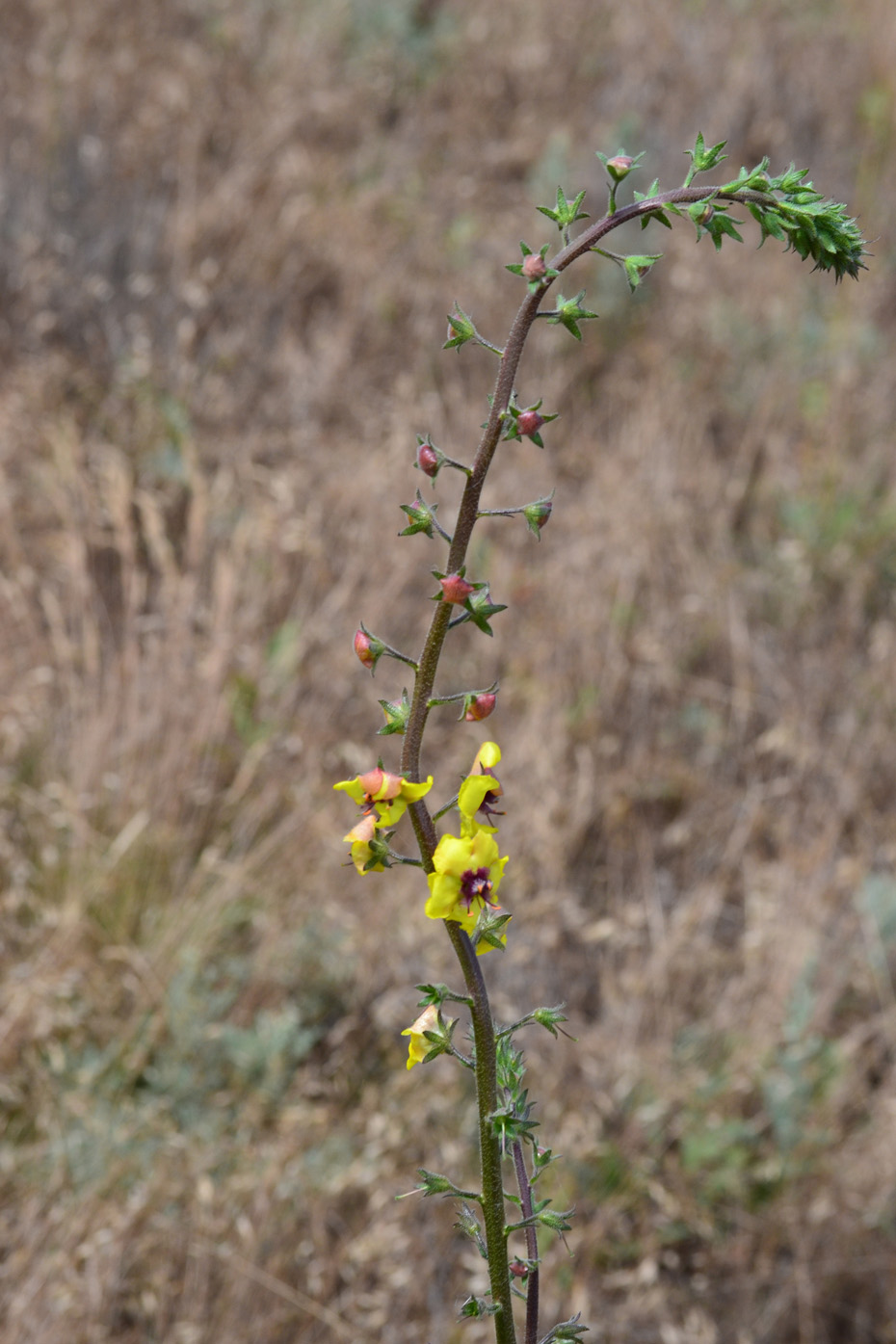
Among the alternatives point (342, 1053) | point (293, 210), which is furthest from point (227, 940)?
point (293, 210)

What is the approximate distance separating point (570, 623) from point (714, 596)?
56cm

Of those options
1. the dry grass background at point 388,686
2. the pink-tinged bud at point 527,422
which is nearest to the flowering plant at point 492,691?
the pink-tinged bud at point 527,422

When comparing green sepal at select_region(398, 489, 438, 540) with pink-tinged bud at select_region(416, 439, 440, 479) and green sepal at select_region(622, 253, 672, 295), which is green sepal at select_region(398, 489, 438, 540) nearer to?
pink-tinged bud at select_region(416, 439, 440, 479)

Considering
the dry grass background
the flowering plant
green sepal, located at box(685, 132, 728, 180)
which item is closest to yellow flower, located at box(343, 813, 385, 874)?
the flowering plant

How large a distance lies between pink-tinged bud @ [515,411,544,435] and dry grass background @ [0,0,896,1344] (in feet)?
4.76

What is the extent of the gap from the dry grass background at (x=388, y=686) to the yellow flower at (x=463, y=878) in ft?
3.76

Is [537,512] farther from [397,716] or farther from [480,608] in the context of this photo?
[397,716]

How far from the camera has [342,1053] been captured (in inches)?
99.1

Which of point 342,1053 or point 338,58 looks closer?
point 342,1053

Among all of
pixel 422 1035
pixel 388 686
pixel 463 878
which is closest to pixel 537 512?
pixel 463 878

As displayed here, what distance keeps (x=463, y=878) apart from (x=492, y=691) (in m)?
0.17

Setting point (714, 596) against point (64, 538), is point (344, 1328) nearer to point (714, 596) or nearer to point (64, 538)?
point (64, 538)

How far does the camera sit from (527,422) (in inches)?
36.2

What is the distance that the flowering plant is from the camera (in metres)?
0.91
